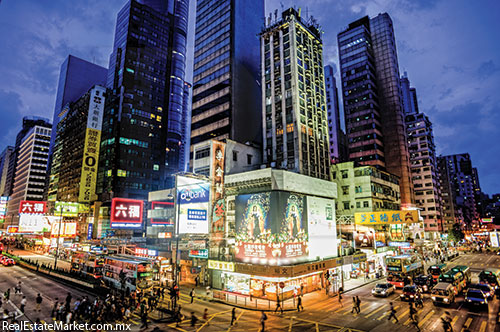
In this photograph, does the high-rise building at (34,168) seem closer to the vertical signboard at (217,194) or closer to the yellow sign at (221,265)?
the vertical signboard at (217,194)

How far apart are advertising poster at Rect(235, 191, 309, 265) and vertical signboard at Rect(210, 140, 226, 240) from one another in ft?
10.1

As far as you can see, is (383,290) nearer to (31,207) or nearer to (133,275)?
(133,275)

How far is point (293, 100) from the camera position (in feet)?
193

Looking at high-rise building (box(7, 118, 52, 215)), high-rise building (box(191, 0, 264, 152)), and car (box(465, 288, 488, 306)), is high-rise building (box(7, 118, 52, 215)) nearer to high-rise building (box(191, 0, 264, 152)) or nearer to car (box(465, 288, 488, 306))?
high-rise building (box(191, 0, 264, 152))

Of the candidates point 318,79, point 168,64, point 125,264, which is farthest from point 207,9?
point 125,264

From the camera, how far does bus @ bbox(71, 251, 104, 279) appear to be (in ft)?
131

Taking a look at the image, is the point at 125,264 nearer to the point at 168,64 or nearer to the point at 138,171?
the point at 138,171

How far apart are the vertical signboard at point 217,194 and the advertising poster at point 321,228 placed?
12.0 metres

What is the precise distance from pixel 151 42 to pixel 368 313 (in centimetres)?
12902

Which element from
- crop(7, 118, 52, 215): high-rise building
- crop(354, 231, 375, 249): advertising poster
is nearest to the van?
crop(354, 231, 375, 249): advertising poster

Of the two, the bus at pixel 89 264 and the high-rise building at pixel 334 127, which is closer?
the bus at pixel 89 264

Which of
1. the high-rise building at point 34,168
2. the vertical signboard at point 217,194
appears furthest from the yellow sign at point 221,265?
the high-rise building at point 34,168

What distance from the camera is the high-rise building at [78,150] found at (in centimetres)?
9912

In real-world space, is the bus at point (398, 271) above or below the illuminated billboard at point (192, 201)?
below
